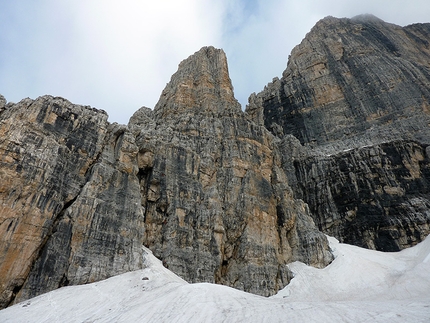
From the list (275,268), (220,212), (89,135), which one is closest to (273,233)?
(275,268)

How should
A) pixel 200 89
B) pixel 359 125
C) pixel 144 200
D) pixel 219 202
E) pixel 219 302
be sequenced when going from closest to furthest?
pixel 219 302 → pixel 144 200 → pixel 219 202 → pixel 200 89 → pixel 359 125

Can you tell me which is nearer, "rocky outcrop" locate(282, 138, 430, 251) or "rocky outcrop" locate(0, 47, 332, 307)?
"rocky outcrop" locate(0, 47, 332, 307)

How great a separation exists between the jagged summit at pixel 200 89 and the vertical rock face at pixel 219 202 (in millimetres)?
345

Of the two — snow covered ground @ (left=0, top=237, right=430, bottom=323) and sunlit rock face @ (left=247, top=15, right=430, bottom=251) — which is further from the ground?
sunlit rock face @ (left=247, top=15, right=430, bottom=251)

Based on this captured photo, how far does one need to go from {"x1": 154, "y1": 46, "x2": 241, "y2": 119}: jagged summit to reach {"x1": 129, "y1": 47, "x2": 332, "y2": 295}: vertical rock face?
0.35m

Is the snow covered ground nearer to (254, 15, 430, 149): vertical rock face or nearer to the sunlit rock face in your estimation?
the sunlit rock face

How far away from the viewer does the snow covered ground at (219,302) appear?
552 inches

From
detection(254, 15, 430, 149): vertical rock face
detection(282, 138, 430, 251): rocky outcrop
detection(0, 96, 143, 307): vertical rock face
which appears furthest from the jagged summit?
detection(254, 15, 430, 149): vertical rock face

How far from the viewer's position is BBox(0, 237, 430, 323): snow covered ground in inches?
552

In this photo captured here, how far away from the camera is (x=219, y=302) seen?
16781mm

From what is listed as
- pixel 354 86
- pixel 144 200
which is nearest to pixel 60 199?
pixel 144 200

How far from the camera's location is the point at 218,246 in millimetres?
30266

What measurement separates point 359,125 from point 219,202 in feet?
132

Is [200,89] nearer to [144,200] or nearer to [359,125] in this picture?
[144,200]
